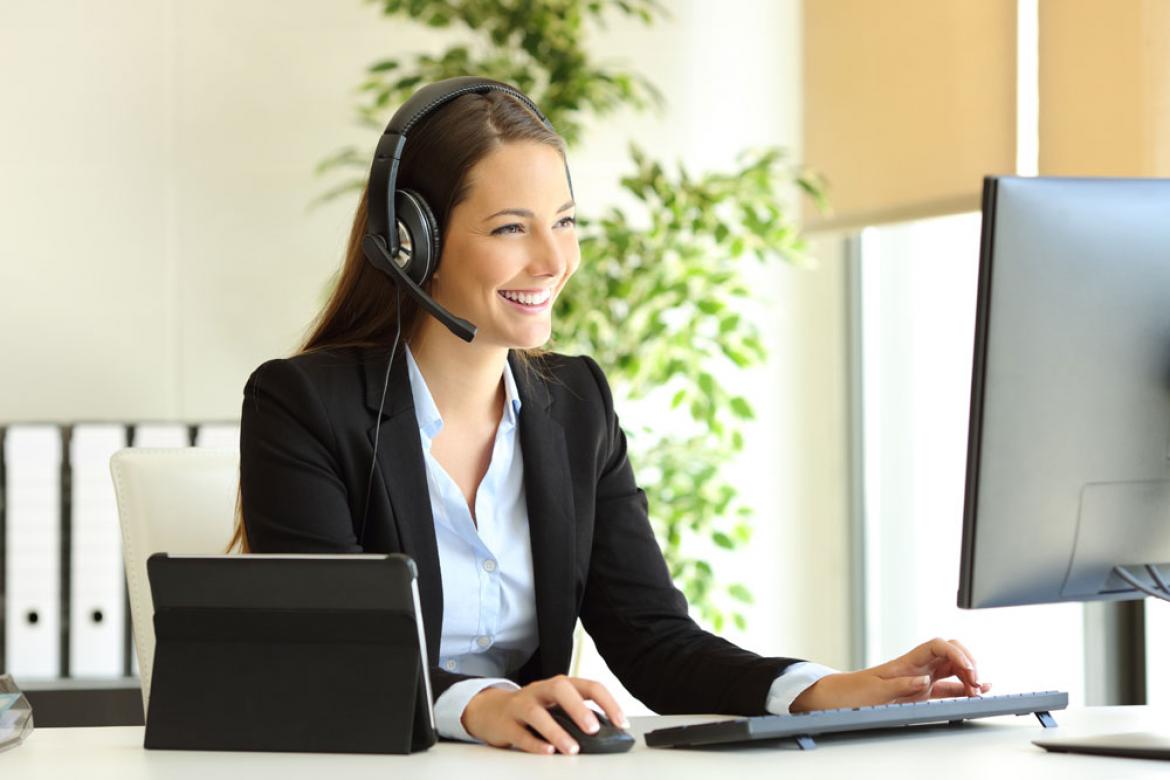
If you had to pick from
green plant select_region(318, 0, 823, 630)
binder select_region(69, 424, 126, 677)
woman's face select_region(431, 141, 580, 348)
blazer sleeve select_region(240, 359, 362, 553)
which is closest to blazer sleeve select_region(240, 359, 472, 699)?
blazer sleeve select_region(240, 359, 362, 553)

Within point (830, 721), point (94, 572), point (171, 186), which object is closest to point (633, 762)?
point (830, 721)

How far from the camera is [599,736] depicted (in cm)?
116

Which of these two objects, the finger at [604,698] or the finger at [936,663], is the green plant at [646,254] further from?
the finger at [604,698]

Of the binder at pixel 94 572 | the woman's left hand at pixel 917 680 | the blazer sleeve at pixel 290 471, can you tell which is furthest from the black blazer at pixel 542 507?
the binder at pixel 94 572

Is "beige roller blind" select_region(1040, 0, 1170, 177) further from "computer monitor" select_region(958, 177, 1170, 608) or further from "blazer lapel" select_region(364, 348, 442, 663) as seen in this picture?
"blazer lapel" select_region(364, 348, 442, 663)

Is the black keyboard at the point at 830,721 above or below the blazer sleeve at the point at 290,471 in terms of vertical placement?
below

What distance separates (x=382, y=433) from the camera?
1573 millimetres

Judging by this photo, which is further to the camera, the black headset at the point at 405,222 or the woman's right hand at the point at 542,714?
the black headset at the point at 405,222

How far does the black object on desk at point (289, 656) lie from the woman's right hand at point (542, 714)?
60 mm

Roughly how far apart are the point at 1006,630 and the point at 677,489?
76 cm

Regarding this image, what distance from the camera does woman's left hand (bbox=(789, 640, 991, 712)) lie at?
4.42ft

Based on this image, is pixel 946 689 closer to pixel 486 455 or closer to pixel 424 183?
pixel 486 455

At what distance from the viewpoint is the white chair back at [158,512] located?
62.9 inches

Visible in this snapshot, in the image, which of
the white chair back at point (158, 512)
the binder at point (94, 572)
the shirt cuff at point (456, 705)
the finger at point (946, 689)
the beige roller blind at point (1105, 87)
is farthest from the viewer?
the binder at point (94, 572)
